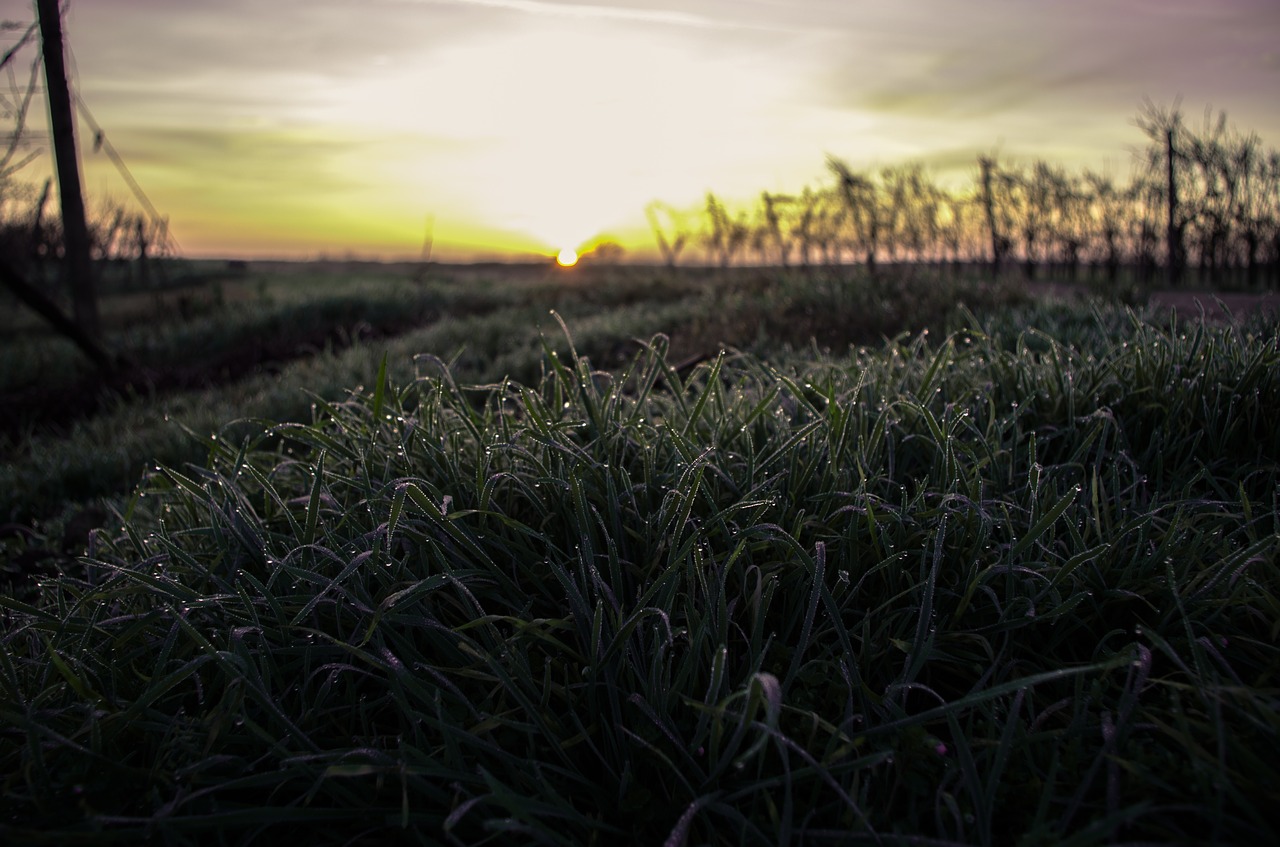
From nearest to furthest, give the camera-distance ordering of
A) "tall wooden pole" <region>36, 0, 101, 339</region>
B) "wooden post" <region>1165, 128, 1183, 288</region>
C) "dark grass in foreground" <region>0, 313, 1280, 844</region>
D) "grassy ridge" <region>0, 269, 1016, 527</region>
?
1. "dark grass in foreground" <region>0, 313, 1280, 844</region>
2. "grassy ridge" <region>0, 269, 1016, 527</region>
3. "tall wooden pole" <region>36, 0, 101, 339</region>
4. "wooden post" <region>1165, 128, 1183, 288</region>

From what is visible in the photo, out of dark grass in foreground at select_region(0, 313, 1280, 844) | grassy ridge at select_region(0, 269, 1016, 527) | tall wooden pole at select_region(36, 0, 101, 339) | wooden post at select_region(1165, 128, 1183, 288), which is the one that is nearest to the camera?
dark grass in foreground at select_region(0, 313, 1280, 844)

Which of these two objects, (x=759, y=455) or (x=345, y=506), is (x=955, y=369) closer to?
(x=759, y=455)

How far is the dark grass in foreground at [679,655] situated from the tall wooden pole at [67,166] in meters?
8.28

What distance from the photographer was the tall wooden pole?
308 inches

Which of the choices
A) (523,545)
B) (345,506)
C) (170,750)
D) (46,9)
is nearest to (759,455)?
(523,545)

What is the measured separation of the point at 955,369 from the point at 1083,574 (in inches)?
56.3

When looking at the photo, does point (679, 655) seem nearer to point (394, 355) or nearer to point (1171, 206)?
point (394, 355)

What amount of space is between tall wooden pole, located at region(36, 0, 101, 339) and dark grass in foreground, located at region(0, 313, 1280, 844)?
8281 millimetres

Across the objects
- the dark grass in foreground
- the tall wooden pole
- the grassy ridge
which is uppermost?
the tall wooden pole

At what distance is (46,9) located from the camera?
7586 mm

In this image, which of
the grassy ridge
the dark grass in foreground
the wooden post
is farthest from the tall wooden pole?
the wooden post

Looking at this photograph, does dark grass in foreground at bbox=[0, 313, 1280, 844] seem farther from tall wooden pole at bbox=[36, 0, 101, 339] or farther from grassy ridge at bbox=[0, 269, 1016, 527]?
tall wooden pole at bbox=[36, 0, 101, 339]

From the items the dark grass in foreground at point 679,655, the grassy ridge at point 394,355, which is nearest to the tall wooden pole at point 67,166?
the grassy ridge at point 394,355

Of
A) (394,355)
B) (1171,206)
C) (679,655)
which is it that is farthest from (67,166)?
(1171,206)
